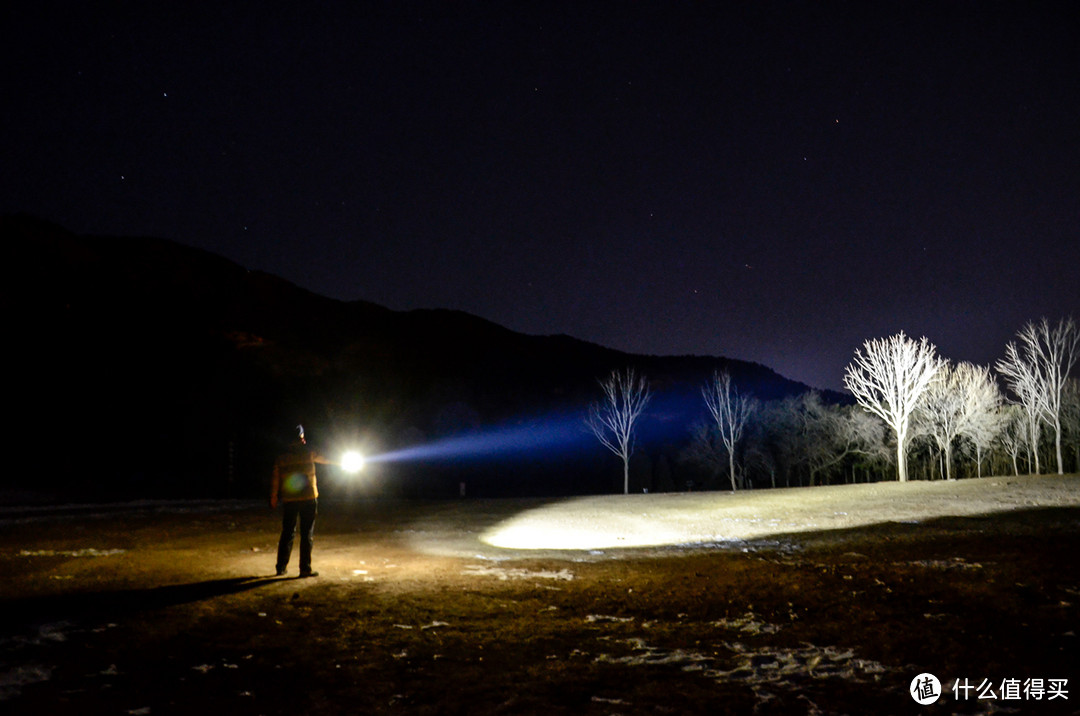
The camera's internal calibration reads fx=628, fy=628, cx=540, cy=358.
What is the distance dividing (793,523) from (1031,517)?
5132 mm

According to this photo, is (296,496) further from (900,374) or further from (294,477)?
(900,374)

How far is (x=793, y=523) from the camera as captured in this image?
16719 mm

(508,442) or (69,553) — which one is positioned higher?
(69,553)

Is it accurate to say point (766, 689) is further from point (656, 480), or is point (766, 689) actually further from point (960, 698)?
point (656, 480)

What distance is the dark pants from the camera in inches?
386

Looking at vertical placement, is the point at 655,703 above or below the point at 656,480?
above

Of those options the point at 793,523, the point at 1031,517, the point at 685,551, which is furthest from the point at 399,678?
the point at 1031,517

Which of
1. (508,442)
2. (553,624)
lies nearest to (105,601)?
(553,624)

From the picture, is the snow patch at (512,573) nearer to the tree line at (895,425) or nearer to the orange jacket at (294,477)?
the orange jacket at (294,477)

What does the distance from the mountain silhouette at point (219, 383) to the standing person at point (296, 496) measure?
0.41 m

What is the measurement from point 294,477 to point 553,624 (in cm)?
541

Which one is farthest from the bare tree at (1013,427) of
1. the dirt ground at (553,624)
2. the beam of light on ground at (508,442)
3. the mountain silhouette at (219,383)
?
the beam of light on ground at (508,442)

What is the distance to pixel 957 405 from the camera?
47156 millimetres

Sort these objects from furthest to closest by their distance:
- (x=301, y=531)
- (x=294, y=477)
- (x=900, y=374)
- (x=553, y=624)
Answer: (x=900, y=374), (x=294, y=477), (x=301, y=531), (x=553, y=624)
